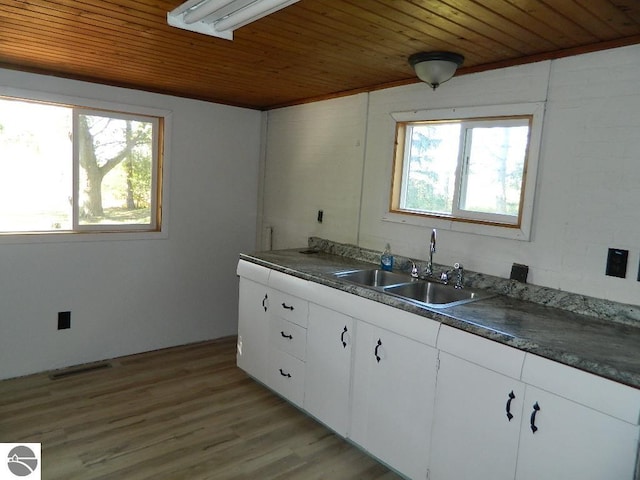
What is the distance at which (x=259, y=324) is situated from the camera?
325 cm

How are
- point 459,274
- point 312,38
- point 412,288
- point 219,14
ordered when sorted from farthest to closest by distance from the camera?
1. point 412,288
2. point 459,274
3. point 312,38
4. point 219,14

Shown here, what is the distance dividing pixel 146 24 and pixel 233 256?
8.24 feet

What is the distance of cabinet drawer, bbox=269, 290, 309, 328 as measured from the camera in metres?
2.86

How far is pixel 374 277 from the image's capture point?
3.04 m

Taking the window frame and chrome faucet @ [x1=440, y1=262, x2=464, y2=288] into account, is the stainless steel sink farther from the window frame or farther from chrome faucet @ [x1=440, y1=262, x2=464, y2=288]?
the window frame

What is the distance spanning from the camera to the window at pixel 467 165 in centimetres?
252

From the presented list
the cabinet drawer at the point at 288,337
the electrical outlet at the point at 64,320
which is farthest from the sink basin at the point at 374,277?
the electrical outlet at the point at 64,320

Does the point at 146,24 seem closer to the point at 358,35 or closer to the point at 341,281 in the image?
the point at 358,35

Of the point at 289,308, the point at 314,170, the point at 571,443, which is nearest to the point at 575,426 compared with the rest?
the point at 571,443

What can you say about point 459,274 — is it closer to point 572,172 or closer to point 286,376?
point 572,172

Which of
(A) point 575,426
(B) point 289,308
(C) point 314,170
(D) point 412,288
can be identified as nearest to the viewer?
(A) point 575,426

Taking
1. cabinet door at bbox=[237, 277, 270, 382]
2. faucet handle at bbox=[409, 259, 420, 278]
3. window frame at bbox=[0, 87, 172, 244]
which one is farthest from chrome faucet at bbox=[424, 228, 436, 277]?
window frame at bbox=[0, 87, 172, 244]

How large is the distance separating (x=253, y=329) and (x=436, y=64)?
211 cm

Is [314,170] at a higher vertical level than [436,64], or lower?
lower
